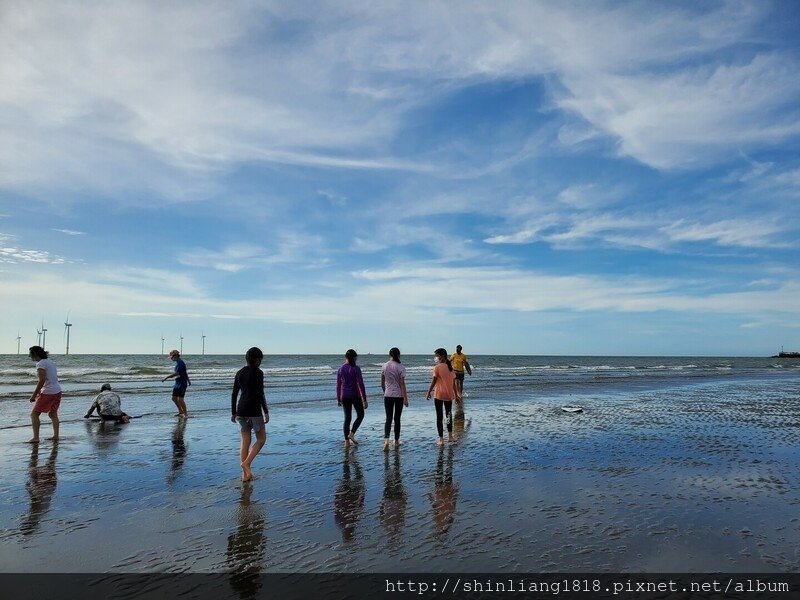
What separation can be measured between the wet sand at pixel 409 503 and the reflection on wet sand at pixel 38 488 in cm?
3

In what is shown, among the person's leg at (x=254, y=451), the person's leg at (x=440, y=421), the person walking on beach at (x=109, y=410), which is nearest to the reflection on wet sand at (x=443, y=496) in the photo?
the person's leg at (x=440, y=421)

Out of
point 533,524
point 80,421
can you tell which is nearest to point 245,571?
point 533,524

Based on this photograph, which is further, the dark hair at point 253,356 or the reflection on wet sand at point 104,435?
the reflection on wet sand at point 104,435

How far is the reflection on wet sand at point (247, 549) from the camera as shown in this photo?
14.0ft

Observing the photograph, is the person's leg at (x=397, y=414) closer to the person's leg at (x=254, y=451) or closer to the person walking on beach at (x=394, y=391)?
the person walking on beach at (x=394, y=391)

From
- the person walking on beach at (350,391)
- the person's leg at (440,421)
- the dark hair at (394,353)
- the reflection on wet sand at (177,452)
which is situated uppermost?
the dark hair at (394,353)

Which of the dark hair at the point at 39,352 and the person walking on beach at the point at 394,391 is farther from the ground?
the dark hair at the point at 39,352

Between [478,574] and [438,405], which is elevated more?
[438,405]

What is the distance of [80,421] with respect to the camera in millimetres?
14570

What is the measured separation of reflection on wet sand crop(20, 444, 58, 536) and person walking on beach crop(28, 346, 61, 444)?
0.87 m

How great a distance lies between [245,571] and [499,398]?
59.3ft

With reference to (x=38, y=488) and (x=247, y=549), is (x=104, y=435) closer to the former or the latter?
(x=38, y=488)

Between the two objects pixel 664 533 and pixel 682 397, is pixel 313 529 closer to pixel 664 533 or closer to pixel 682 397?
pixel 664 533

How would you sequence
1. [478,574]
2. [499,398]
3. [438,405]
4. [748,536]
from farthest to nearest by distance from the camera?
[499,398] < [438,405] < [748,536] < [478,574]
